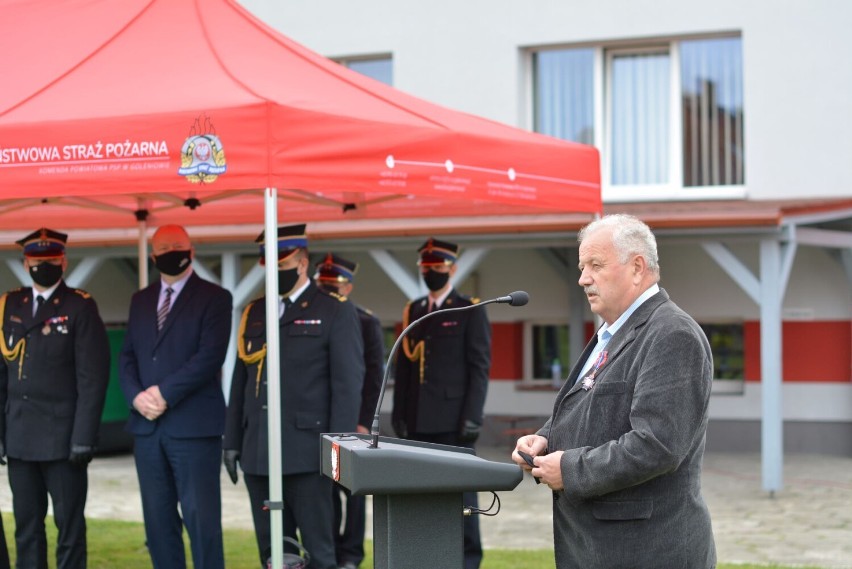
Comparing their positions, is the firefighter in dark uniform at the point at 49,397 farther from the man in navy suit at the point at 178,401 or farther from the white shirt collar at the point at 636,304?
the white shirt collar at the point at 636,304

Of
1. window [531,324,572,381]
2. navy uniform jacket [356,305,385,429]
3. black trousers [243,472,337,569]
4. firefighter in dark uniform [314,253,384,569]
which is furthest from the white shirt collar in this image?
window [531,324,572,381]

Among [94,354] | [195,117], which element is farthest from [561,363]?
[195,117]

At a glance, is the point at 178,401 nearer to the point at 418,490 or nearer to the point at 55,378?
the point at 55,378

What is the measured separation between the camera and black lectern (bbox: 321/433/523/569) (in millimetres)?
3152

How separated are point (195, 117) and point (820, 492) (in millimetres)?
8314

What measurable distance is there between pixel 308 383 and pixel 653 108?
9706 millimetres

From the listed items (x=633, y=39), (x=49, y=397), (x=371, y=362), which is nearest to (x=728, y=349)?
(x=633, y=39)

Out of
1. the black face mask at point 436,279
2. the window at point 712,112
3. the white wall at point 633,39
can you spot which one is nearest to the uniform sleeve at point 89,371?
the black face mask at point 436,279

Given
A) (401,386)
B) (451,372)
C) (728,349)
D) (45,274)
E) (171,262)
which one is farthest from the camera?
(728,349)

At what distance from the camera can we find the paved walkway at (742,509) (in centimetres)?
841

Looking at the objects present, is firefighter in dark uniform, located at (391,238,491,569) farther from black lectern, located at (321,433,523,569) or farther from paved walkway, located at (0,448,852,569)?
black lectern, located at (321,433,523,569)

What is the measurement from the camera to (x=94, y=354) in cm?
610

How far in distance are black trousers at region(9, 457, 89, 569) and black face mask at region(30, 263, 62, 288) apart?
909 millimetres

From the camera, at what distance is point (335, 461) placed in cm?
344
